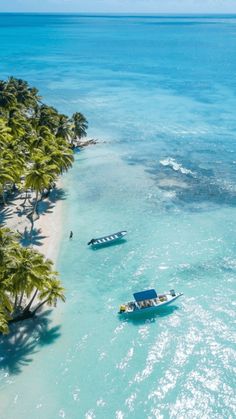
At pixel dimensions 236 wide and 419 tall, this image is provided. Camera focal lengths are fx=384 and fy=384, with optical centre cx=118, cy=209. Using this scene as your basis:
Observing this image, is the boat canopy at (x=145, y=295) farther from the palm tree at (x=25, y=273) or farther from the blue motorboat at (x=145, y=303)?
the palm tree at (x=25, y=273)

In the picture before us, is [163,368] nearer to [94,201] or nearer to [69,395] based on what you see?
Answer: [69,395]

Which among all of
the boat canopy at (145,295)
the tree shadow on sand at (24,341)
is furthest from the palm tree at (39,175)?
the boat canopy at (145,295)

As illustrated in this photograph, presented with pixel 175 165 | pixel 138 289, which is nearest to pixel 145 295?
pixel 138 289

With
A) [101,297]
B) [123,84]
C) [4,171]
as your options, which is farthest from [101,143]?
[123,84]

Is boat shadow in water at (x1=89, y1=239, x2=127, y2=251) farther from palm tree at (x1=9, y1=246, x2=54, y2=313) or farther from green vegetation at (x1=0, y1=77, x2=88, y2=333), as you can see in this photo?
palm tree at (x1=9, y1=246, x2=54, y2=313)

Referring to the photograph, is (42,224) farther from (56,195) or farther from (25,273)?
(25,273)
